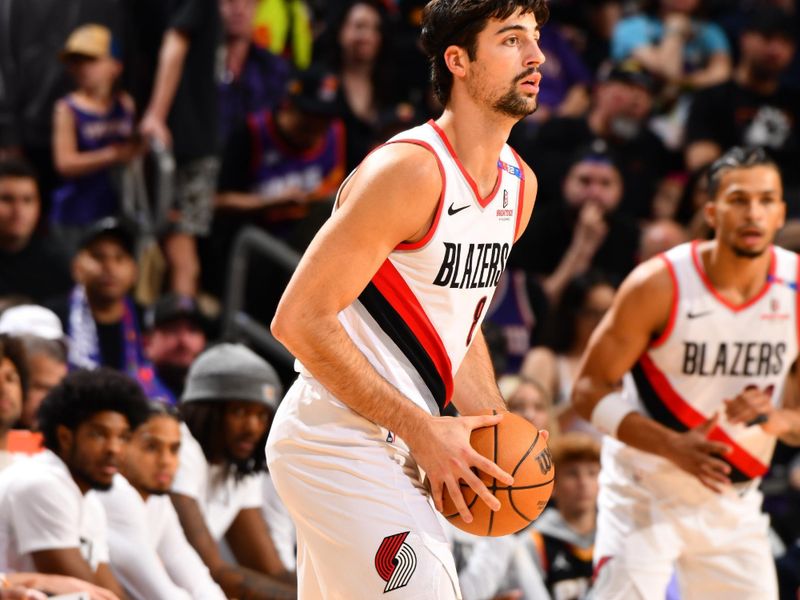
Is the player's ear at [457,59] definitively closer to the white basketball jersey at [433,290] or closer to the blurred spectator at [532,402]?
the white basketball jersey at [433,290]

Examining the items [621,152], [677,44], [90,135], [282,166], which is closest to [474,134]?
[90,135]

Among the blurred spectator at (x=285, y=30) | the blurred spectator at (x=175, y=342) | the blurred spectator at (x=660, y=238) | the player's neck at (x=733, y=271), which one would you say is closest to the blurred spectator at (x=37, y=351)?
the blurred spectator at (x=175, y=342)

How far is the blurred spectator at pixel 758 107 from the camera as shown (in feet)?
36.3

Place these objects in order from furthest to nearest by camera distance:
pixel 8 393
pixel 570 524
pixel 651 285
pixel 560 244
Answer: pixel 560 244 < pixel 570 524 < pixel 8 393 < pixel 651 285

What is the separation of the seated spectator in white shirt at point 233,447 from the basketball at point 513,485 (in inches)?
108

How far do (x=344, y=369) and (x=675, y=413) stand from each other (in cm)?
245

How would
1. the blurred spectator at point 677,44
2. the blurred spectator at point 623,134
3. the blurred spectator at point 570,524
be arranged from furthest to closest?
the blurred spectator at point 677,44 → the blurred spectator at point 623,134 → the blurred spectator at point 570,524

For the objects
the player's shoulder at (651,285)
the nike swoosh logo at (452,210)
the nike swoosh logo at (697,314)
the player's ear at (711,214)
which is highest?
the nike swoosh logo at (452,210)

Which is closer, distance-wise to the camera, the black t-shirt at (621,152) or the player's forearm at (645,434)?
the player's forearm at (645,434)

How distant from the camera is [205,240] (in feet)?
32.3

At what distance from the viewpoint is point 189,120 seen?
955cm

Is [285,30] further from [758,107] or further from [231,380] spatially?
[231,380]

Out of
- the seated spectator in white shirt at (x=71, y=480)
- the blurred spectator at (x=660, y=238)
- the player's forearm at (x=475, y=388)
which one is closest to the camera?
the player's forearm at (x=475, y=388)

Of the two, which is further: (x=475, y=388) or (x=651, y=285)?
(x=651, y=285)
